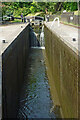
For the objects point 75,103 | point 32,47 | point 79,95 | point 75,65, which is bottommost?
point 32,47

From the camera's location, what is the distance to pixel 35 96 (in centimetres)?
1034

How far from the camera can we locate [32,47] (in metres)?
26.5

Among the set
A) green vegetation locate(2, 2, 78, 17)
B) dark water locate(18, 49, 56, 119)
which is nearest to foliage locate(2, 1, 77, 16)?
green vegetation locate(2, 2, 78, 17)

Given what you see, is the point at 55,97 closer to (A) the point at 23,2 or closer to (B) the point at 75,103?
(B) the point at 75,103

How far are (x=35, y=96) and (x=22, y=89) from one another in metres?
1.12

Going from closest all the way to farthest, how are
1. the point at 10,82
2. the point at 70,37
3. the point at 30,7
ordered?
the point at 10,82 → the point at 70,37 → the point at 30,7

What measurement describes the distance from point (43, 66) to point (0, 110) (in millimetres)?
11521

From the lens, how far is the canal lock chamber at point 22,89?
20.5ft

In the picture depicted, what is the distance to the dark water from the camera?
28.3 feet

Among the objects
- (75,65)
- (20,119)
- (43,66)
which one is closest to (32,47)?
(43,66)

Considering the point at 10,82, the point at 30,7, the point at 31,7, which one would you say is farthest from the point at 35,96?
the point at 30,7

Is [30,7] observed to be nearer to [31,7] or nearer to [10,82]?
[31,7]

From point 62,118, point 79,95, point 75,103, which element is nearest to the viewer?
point 79,95

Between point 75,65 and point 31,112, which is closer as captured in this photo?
point 75,65
